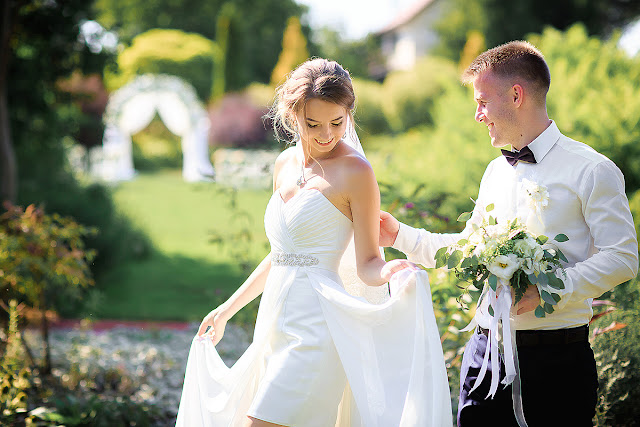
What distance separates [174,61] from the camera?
112 feet

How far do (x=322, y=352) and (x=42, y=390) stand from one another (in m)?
3.06

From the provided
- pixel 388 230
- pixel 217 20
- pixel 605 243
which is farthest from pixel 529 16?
pixel 605 243

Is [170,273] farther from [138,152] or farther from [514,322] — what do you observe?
[138,152]

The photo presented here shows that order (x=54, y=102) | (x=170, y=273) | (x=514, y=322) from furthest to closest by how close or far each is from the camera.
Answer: (x=170, y=273) → (x=54, y=102) → (x=514, y=322)

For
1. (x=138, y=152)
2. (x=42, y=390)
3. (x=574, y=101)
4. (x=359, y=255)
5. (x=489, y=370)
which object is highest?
(x=138, y=152)

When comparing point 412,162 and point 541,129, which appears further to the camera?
point 412,162

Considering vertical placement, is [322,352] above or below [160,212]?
below

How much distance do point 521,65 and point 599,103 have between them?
5976mm

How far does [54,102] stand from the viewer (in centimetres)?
1002

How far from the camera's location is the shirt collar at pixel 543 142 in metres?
2.64

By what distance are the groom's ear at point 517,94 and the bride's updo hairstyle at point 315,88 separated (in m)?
0.66

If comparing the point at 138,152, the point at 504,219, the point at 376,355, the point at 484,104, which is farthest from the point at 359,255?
the point at 138,152

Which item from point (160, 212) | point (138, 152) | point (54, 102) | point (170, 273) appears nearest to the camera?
point (54, 102)

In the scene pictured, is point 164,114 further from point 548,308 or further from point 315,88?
point 548,308
